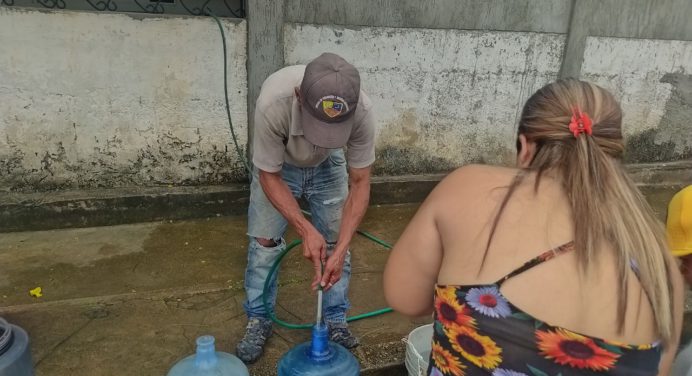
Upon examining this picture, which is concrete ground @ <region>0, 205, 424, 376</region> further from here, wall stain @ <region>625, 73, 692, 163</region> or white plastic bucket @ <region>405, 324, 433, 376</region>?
wall stain @ <region>625, 73, 692, 163</region>

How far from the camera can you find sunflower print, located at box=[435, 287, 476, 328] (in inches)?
57.4

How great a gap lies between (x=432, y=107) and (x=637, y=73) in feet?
8.05

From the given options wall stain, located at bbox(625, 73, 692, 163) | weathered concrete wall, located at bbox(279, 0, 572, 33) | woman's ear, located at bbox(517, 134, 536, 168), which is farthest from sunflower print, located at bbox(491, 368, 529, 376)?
wall stain, located at bbox(625, 73, 692, 163)

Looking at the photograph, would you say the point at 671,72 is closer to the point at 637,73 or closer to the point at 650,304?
the point at 637,73

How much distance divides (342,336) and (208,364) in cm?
96

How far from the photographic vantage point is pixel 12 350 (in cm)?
218

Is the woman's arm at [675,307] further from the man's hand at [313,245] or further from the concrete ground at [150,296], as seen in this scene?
the concrete ground at [150,296]

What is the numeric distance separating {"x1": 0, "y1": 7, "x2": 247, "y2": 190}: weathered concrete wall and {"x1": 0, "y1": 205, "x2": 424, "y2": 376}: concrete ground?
52 centimetres

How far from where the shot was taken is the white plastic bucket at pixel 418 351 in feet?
8.43

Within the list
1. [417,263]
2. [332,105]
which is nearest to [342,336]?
[332,105]

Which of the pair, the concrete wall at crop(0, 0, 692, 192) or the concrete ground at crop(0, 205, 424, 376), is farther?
the concrete wall at crop(0, 0, 692, 192)

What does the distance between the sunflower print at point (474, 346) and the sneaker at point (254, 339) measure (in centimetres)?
160

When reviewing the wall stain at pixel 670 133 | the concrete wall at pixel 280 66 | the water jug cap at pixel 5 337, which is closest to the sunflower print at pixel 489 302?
the water jug cap at pixel 5 337

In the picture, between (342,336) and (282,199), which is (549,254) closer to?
(282,199)
